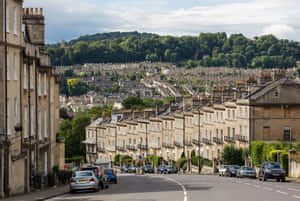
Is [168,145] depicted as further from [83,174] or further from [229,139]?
[83,174]

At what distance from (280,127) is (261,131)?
2.41 m

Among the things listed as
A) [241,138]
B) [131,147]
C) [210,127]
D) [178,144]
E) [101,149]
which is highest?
[210,127]

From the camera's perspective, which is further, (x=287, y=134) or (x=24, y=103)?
(x=287, y=134)

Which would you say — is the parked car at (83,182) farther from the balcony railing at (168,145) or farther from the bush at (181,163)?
the balcony railing at (168,145)

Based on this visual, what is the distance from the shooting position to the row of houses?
8519cm

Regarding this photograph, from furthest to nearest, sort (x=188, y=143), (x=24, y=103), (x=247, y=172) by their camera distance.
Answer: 1. (x=188, y=143)
2. (x=247, y=172)
3. (x=24, y=103)

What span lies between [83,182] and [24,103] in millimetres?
6986

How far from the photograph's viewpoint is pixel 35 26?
180 ft

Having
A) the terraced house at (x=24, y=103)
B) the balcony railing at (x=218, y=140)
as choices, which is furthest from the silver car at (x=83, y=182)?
the balcony railing at (x=218, y=140)

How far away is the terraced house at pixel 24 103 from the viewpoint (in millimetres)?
38125

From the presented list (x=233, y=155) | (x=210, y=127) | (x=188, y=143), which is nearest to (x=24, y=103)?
(x=233, y=155)

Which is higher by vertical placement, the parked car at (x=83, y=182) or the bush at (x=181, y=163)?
the parked car at (x=83, y=182)

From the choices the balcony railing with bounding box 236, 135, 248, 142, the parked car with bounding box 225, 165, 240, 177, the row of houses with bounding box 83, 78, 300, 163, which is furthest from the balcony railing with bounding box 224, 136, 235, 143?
the parked car with bounding box 225, 165, 240, 177

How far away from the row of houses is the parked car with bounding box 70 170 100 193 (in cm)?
4470
